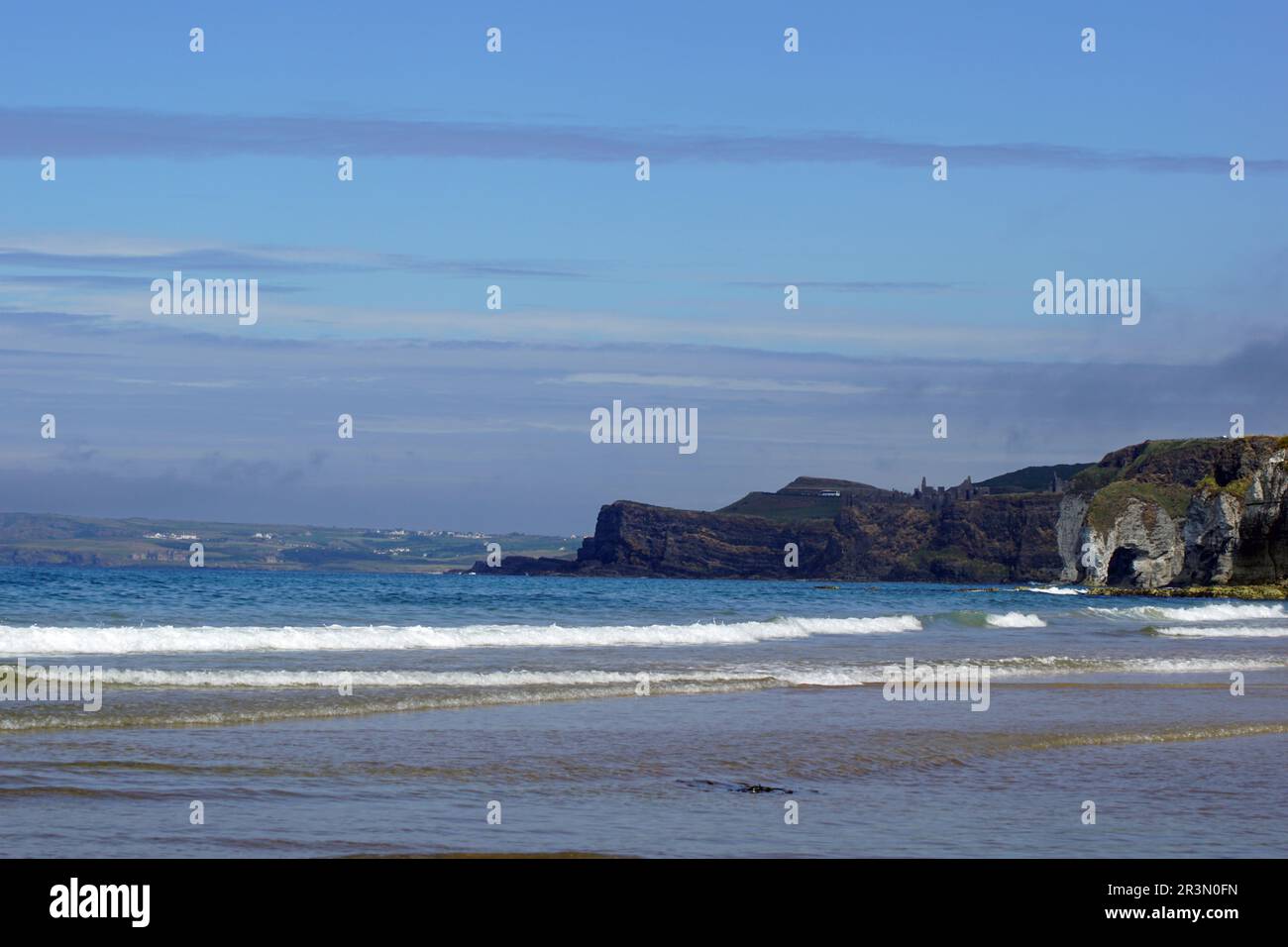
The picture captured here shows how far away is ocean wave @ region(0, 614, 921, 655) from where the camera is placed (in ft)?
87.2

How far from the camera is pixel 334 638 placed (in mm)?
28984

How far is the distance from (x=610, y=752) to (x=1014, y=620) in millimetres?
39917

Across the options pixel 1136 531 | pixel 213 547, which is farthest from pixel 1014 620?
pixel 213 547

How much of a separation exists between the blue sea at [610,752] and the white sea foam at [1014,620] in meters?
18.9

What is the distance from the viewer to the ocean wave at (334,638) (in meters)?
26.6

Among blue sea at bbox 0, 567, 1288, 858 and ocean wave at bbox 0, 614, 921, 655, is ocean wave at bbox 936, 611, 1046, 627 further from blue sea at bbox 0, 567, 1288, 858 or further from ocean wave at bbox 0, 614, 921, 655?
blue sea at bbox 0, 567, 1288, 858

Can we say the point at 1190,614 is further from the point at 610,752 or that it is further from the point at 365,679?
the point at 610,752

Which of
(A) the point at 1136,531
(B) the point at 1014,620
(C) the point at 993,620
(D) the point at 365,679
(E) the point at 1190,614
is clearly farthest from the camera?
(A) the point at 1136,531
